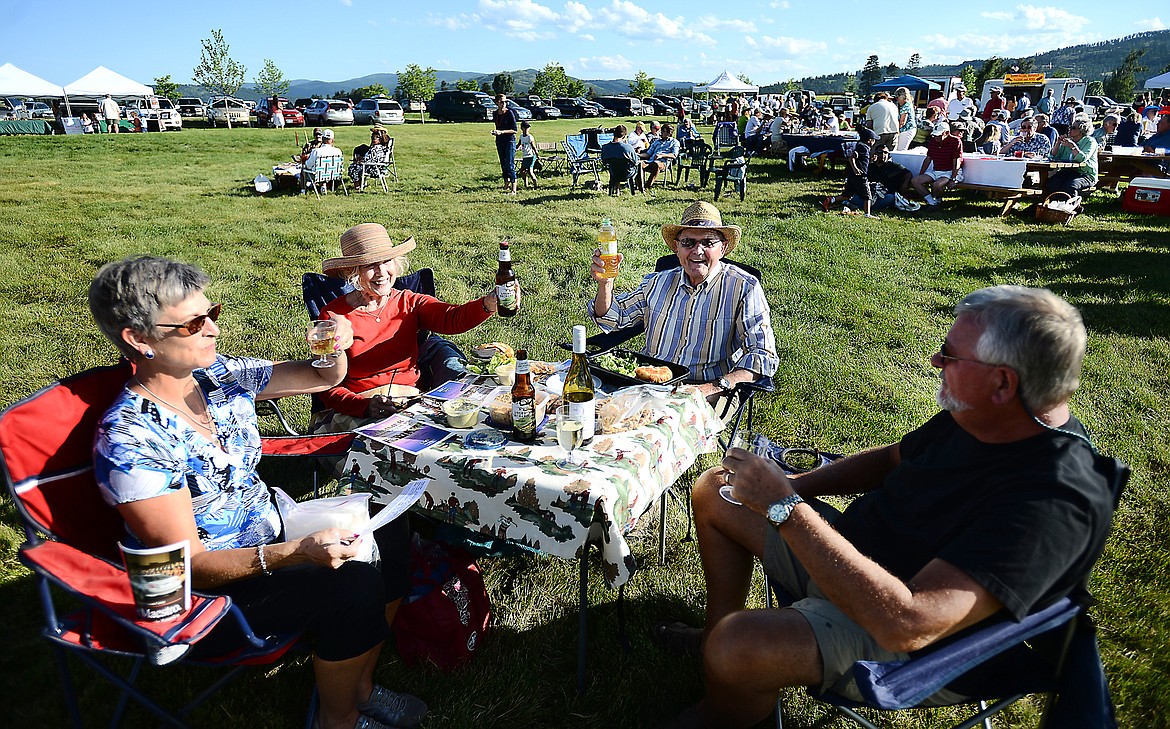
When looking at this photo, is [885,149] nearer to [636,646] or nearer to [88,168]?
[636,646]

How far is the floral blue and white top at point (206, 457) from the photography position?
5.98 ft

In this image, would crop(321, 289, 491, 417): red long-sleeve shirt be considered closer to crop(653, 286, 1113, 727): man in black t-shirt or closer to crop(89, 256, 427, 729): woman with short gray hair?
crop(89, 256, 427, 729): woman with short gray hair

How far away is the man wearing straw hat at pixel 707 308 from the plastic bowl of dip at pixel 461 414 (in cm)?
121

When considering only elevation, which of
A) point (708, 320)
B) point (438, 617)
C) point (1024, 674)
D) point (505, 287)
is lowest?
point (438, 617)

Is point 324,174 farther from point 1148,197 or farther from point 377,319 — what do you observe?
point 1148,197

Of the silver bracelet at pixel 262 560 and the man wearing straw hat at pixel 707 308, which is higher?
the man wearing straw hat at pixel 707 308

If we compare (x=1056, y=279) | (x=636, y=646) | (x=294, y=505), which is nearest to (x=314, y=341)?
(x=294, y=505)

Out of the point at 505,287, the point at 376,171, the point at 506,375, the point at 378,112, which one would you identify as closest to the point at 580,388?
the point at 506,375

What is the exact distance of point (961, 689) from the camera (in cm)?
179

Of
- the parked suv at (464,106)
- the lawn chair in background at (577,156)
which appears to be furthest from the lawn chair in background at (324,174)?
the parked suv at (464,106)

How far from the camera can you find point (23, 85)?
28234 millimetres

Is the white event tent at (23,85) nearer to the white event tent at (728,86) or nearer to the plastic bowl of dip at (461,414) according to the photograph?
the white event tent at (728,86)

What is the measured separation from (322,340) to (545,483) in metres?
1.13

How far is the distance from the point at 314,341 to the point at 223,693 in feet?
4.50
